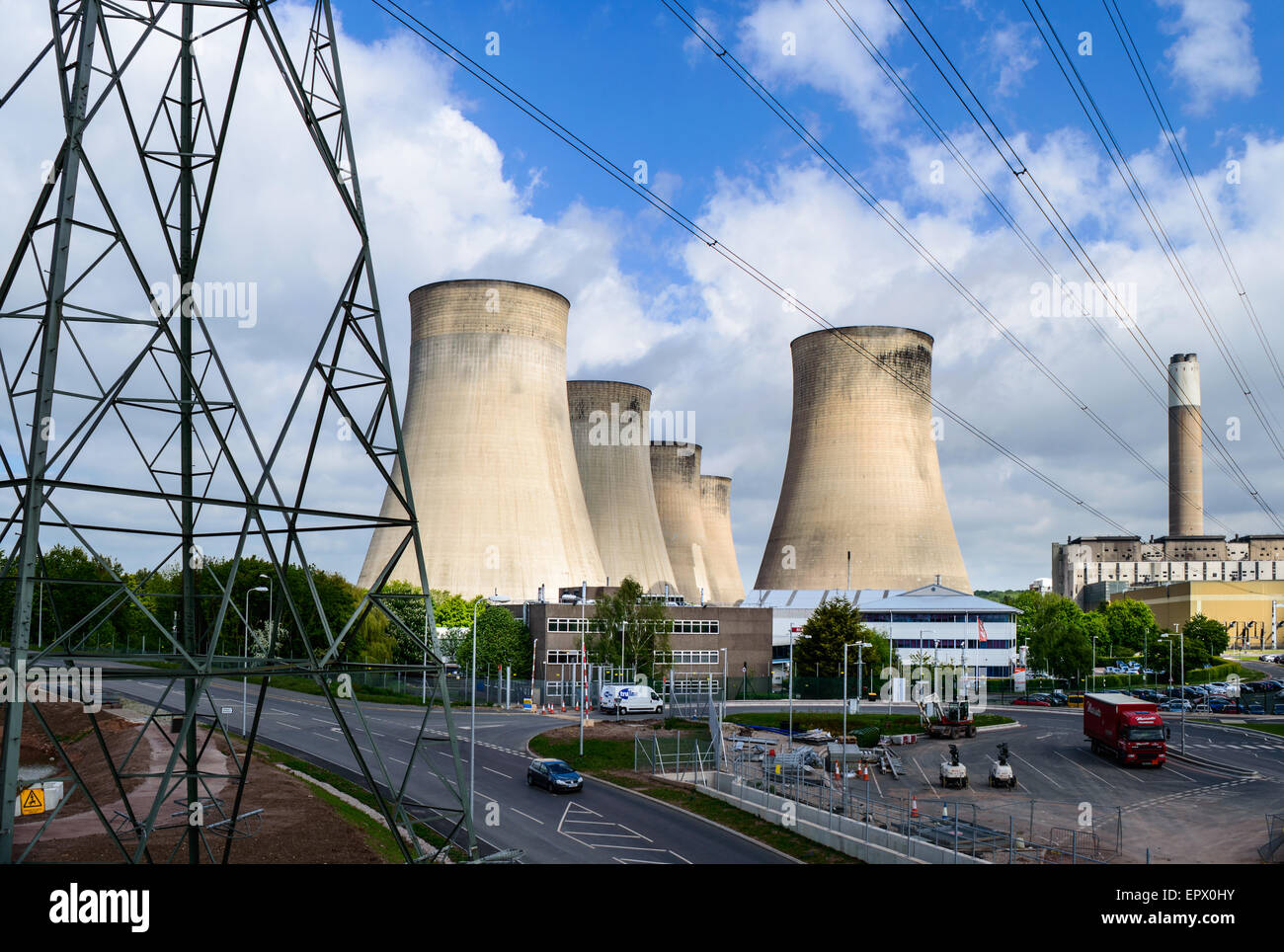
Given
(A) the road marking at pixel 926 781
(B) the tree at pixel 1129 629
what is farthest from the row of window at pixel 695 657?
(B) the tree at pixel 1129 629

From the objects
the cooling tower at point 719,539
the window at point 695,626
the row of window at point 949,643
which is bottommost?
the row of window at point 949,643

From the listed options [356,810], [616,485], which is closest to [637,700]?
[356,810]

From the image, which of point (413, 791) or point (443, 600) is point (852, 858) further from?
point (443, 600)

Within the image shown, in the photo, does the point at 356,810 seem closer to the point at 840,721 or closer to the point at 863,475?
the point at 840,721

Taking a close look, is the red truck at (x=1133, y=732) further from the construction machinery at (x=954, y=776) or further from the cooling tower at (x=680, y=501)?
the cooling tower at (x=680, y=501)

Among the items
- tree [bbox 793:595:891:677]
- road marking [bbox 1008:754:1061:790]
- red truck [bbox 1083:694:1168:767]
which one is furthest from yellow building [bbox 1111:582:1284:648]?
road marking [bbox 1008:754:1061:790]

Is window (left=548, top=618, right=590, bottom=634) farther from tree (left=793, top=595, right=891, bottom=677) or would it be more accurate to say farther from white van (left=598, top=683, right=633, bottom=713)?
tree (left=793, top=595, right=891, bottom=677)
